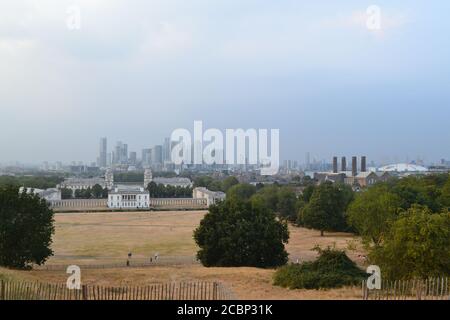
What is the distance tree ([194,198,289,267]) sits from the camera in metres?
29.2

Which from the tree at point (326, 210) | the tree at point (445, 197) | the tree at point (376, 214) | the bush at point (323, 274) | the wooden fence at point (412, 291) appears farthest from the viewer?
the tree at point (326, 210)

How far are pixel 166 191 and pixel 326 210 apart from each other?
212ft

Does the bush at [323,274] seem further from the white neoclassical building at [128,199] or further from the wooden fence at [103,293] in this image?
the white neoclassical building at [128,199]

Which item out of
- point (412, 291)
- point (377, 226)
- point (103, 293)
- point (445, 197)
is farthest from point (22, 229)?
point (445, 197)

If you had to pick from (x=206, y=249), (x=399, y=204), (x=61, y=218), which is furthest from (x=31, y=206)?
(x=61, y=218)

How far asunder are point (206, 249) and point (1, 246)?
436 inches

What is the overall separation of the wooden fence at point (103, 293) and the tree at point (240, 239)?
46.8ft

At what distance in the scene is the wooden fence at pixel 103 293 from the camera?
13477mm

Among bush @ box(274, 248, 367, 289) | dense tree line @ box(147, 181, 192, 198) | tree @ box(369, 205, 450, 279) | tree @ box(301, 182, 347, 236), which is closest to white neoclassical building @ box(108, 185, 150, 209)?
dense tree line @ box(147, 181, 192, 198)

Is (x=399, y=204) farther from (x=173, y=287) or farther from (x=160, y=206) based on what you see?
(x=160, y=206)

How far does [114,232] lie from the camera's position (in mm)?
55844

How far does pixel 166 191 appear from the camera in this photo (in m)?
113

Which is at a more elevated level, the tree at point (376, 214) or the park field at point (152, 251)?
the tree at point (376, 214)

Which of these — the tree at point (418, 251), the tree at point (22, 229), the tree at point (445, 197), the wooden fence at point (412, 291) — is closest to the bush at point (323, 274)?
the tree at point (418, 251)
